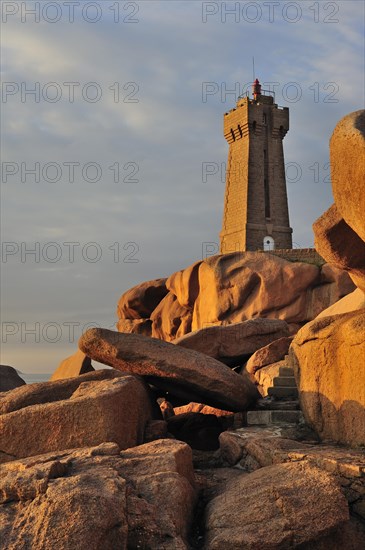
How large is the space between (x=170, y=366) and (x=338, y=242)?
297 cm

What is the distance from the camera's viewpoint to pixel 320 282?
913 inches

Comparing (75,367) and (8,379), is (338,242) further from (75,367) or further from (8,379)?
(8,379)

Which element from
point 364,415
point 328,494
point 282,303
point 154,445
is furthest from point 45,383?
point 282,303

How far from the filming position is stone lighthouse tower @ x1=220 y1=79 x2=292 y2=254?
3588cm

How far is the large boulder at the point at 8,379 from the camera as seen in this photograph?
16141 millimetres

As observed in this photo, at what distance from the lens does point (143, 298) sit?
2944 cm

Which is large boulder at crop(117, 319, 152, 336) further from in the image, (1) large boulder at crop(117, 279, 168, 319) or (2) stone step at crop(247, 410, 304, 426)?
(2) stone step at crop(247, 410, 304, 426)

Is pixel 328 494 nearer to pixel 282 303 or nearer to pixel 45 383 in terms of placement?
pixel 45 383

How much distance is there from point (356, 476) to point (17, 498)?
286cm

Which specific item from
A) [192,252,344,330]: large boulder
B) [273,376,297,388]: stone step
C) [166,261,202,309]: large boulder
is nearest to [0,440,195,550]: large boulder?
[273,376,297,388]: stone step

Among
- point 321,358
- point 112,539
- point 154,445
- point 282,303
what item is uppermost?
point 282,303

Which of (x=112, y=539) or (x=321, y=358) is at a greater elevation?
(x=321, y=358)

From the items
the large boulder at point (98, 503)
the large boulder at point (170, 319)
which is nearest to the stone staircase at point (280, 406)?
the large boulder at point (98, 503)

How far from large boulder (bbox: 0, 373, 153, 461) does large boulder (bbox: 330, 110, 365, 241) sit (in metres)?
3.37
